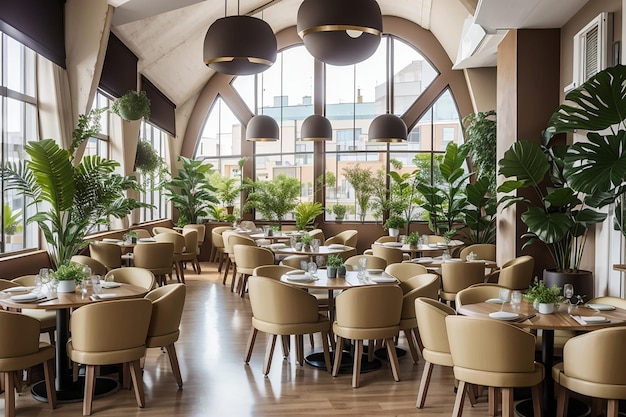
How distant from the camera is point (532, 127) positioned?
8.21 metres

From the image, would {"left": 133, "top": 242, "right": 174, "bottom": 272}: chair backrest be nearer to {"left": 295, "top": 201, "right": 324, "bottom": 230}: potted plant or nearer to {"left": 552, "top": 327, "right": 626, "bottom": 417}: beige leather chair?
{"left": 295, "top": 201, "right": 324, "bottom": 230}: potted plant

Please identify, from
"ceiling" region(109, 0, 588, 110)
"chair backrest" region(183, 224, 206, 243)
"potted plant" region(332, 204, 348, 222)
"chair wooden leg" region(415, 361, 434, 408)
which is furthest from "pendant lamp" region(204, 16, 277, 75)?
"potted plant" region(332, 204, 348, 222)

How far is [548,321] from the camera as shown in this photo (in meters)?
4.21

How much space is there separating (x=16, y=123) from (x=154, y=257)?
8.51 ft

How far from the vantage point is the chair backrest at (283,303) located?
5.42 metres

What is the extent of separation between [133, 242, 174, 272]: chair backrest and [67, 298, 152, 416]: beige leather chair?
169 inches

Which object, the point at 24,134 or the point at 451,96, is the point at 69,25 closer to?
the point at 24,134

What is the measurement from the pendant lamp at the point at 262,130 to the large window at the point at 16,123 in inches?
155

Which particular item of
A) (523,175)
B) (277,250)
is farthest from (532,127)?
(277,250)

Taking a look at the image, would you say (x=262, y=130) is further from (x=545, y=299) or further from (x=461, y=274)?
(x=545, y=299)

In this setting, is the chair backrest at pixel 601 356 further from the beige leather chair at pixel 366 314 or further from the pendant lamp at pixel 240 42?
the pendant lamp at pixel 240 42

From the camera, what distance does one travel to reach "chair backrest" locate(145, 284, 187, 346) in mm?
4910

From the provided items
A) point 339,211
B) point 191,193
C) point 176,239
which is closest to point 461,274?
point 176,239

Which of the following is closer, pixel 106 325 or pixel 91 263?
pixel 106 325
